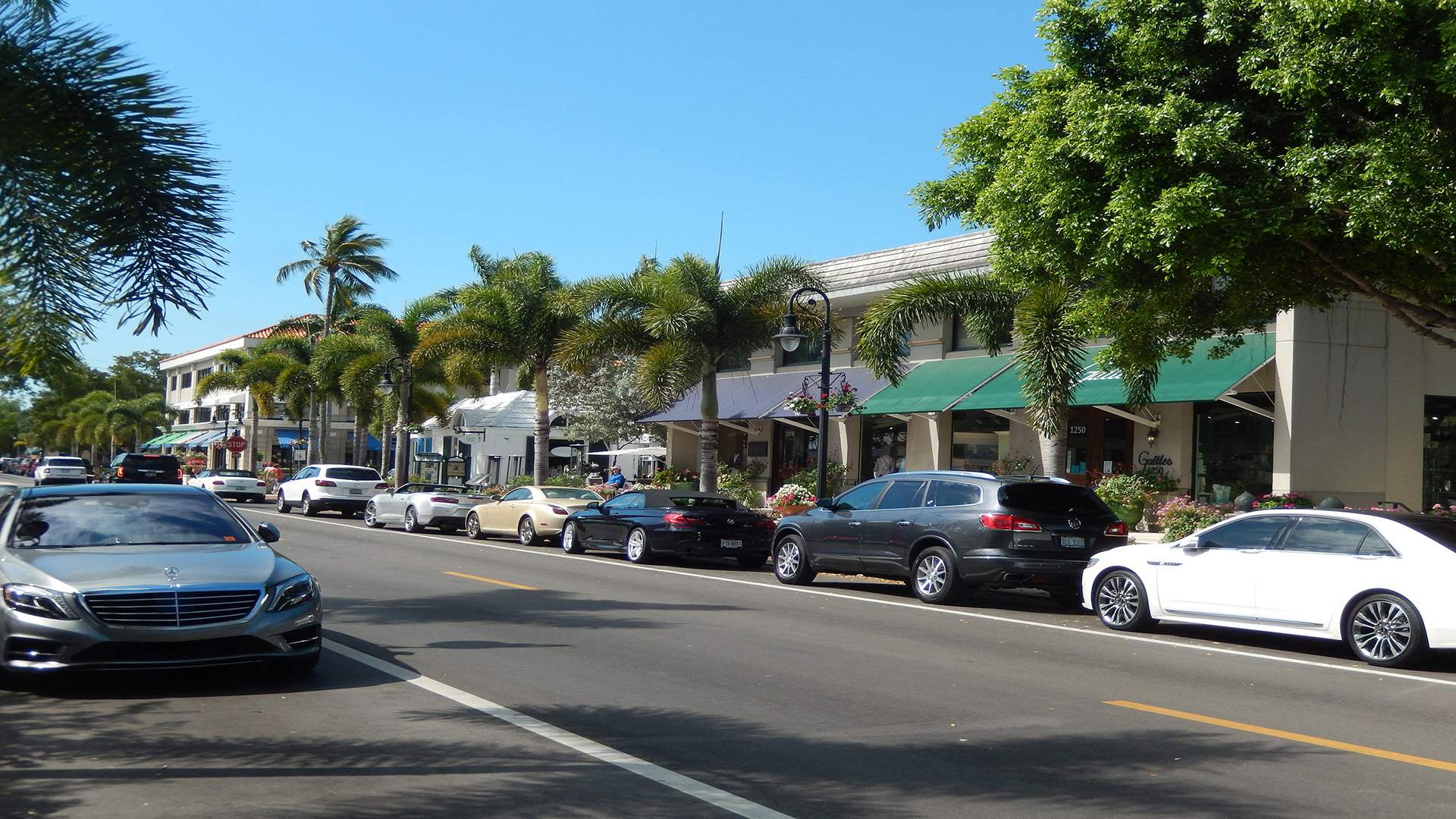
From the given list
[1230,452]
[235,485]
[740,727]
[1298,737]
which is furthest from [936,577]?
[235,485]

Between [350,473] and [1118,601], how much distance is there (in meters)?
27.2

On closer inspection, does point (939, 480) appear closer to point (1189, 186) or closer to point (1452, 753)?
A: point (1189, 186)

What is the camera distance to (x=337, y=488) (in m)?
35.7

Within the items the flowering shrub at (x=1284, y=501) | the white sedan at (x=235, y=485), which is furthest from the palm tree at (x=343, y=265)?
the flowering shrub at (x=1284, y=501)

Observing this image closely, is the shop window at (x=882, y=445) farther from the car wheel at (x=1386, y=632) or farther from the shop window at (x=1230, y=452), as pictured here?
the car wheel at (x=1386, y=632)

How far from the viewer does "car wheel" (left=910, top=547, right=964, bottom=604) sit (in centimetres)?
1537

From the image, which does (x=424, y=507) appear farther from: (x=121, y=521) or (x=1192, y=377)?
(x=121, y=521)

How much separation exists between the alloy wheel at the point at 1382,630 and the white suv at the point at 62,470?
125ft

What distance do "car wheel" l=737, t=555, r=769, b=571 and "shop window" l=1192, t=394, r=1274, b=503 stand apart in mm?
8786

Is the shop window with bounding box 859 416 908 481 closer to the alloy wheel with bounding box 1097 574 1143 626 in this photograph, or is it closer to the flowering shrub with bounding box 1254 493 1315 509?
the flowering shrub with bounding box 1254 493 1315 509

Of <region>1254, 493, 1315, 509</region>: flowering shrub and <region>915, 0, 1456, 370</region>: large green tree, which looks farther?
<region>1254, 493, 1315, 509</region>: flowering shrub

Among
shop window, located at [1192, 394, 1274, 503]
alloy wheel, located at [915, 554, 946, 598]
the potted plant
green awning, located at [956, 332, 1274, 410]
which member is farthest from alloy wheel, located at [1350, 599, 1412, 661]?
the potted plant

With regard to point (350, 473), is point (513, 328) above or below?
above

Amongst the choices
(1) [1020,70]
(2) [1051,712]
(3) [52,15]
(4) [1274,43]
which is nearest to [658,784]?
(2) [1051,712]
